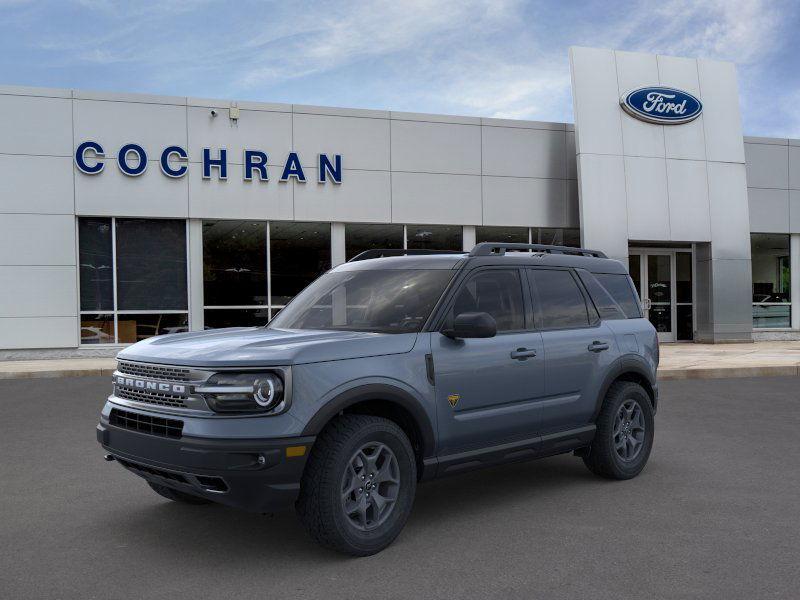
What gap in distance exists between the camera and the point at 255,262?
65.6 feet

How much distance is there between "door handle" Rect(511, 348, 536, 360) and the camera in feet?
18.1

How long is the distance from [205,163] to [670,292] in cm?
1401

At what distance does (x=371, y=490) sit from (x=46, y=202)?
1648 centimetres

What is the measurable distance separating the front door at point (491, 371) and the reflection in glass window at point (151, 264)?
14996mm

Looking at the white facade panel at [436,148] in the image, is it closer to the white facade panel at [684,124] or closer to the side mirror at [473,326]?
the white facade panel at [684,124]

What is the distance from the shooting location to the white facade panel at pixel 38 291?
18.3 meters

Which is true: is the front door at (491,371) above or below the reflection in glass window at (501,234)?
below

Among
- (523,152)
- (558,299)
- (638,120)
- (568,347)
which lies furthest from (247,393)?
(638,120)

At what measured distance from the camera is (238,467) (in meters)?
4.18

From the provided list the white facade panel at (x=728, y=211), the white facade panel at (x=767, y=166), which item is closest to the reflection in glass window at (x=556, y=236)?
the white facade panel at (x=728, y=211)

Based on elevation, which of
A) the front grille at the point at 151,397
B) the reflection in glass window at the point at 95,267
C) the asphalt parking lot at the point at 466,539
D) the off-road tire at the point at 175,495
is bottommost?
the asphalt parking lot at the point at 466,539

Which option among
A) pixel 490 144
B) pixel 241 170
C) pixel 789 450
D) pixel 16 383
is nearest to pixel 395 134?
pixel 490 144

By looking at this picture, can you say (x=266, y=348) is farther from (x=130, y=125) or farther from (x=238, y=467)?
(x=130, y=125)

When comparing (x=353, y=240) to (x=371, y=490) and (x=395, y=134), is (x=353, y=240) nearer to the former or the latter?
(x=395, y=134)
